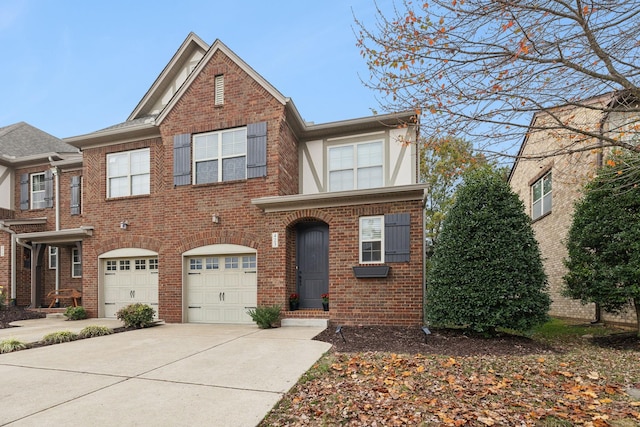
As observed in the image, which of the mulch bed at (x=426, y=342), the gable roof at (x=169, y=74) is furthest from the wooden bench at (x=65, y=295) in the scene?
the mulch bed at (x=426, y=342)

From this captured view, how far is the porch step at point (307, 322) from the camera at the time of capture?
8.84 meters

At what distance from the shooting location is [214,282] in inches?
407

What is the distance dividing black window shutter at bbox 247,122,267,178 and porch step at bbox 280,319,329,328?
4.25 m

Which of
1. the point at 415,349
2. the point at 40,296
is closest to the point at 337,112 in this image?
the point at 415,349

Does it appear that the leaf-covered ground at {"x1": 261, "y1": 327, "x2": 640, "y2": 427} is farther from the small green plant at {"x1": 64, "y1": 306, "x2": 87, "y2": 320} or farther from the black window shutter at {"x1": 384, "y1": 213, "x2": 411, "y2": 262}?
the small green plant at {"x1": 64, "y1": 306, "x2": 87, "y2": 320}

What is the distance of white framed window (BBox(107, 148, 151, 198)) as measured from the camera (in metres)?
11.5

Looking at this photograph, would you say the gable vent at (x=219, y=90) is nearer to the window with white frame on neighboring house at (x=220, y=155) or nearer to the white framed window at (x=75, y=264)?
the window with white frame on neighboring house at (x=220, y=155)

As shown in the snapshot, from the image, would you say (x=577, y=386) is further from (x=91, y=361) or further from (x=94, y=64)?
(x=94, y=64)

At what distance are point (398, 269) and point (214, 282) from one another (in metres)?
5.61

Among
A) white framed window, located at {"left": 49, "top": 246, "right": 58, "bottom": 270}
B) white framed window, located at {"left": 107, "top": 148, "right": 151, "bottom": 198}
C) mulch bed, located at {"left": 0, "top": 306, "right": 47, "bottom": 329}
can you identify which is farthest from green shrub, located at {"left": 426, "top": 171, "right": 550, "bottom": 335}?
white framed window, located at {"left": 49, "top": 246, "right": 58, "bottom": 270}

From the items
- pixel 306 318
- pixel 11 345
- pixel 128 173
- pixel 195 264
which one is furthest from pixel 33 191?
pixel 306 318

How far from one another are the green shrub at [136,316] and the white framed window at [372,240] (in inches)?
249

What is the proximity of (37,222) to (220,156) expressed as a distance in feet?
32.7

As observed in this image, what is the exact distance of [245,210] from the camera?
10.0 meters
